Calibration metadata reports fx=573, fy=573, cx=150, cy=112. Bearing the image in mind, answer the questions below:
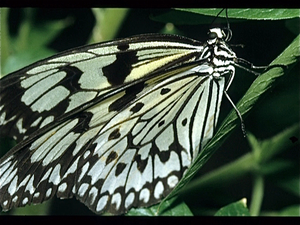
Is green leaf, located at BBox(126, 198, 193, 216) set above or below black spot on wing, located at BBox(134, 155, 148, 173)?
below

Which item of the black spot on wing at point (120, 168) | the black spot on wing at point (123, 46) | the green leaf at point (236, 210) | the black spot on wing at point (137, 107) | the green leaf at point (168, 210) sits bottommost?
the green leaf at point (236, 210)

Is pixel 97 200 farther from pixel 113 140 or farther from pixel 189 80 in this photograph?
pixel 189 80

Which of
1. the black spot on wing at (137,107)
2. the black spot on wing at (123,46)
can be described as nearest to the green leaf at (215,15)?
the black spot on wing at (123,46)

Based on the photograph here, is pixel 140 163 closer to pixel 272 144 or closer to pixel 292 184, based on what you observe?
pixel 272 144

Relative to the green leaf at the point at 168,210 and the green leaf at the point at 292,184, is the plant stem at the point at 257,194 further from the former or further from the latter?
the green leaf at the point at 168,210

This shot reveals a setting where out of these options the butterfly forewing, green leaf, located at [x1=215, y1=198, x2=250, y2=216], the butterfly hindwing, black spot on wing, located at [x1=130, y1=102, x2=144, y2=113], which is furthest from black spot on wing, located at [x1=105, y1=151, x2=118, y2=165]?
green leaf, located at [x1=215, y1=198, x2=250, y2=216]

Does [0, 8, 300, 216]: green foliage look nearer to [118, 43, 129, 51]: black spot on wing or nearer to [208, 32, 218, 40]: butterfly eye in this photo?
[208, 32, 218, 40]: butterfly eye

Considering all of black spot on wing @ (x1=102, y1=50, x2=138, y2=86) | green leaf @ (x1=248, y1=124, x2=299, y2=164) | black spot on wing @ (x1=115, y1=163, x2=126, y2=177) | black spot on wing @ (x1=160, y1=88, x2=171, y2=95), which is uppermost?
black spot on wing @ (x1=102, y1=50, x2=138, y2=86)
